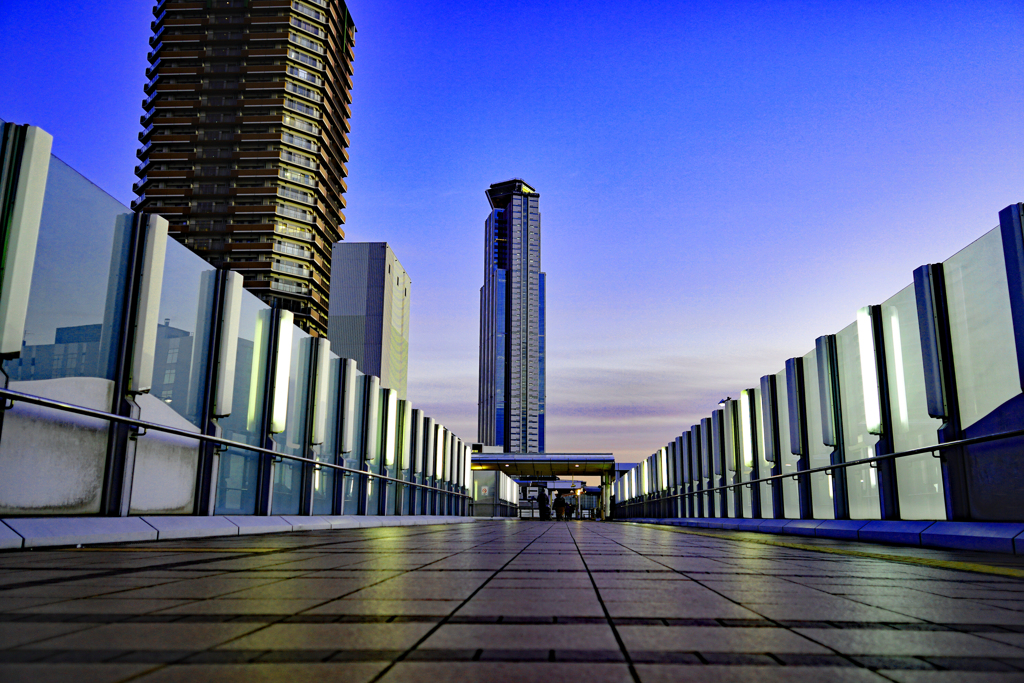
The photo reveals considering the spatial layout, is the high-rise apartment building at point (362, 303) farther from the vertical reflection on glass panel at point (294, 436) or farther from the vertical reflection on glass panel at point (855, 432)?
the vertical reflection on glass panel at point (855, 432)

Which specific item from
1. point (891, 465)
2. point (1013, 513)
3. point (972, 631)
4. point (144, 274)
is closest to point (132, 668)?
point (972, 631)

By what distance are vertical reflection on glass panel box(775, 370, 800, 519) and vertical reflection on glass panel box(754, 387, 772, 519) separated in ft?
2.67

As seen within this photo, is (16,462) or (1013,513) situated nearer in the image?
(16,462)

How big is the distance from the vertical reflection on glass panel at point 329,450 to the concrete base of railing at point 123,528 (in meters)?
2.22

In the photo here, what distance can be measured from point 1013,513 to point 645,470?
115ft

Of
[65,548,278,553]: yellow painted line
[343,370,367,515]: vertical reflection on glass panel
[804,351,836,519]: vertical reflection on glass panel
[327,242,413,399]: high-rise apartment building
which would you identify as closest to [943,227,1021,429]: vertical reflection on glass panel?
[804,351,836,519]: vertical reflection on glass panel

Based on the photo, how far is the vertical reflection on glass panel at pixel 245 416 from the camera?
36.5 feet

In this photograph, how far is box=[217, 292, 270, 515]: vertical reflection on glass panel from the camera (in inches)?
438

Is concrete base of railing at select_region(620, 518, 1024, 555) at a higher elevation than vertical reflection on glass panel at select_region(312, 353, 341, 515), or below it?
below

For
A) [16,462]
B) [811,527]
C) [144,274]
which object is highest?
[144,274]

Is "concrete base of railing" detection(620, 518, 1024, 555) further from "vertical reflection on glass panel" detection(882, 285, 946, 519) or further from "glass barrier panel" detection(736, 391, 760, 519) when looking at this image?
"glass barrier panel" detection(736, 391, 760, 519)

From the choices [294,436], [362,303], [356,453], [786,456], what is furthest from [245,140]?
[786,456]

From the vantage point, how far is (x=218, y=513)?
10.8m

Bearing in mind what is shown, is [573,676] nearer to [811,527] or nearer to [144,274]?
[144,274]
